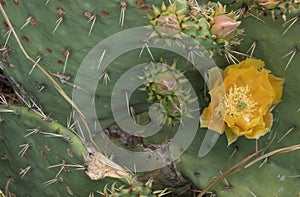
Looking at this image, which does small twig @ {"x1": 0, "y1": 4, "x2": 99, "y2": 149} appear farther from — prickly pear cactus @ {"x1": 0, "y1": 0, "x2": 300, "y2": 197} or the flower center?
the flower center

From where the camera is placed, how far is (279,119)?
176 cm

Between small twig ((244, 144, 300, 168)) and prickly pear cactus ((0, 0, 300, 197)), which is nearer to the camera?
prickly pear cactus ((0, 0, 300, 197))

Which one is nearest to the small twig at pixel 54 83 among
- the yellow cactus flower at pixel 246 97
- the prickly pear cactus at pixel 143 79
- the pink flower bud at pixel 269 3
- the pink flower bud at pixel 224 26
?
the prickly pear cactus at pixel 143 79

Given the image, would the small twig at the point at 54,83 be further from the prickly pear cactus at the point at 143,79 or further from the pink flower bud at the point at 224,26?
the pink flower bud at the point at 224,26

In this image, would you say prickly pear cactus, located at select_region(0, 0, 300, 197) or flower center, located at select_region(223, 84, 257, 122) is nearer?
prickly pear cactus, located at select_region(0, 0, 300, 197)

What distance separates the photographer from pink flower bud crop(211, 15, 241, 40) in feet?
5.11

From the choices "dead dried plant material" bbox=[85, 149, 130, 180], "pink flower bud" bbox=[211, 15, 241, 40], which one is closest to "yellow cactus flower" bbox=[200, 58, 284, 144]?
"pink flower bud" bbox=[211, 15, 241, 40]

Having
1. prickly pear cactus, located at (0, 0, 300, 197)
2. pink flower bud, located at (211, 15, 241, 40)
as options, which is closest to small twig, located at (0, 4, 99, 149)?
prickly pear cactus, located at (0, 0, 300, 197)

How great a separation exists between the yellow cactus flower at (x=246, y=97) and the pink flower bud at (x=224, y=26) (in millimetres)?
153

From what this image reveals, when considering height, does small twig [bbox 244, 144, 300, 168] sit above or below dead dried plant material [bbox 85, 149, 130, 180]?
below

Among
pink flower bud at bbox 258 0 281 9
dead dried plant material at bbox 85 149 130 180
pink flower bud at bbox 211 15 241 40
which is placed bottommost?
dead dried plant material at bbox 85 149 130 180

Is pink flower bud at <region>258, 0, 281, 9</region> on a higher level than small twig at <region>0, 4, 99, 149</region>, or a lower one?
higher

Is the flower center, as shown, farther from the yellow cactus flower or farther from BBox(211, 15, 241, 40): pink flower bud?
BBox(211, 15, 241, 40): pink flower bud

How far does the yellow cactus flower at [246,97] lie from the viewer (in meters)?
1.69
